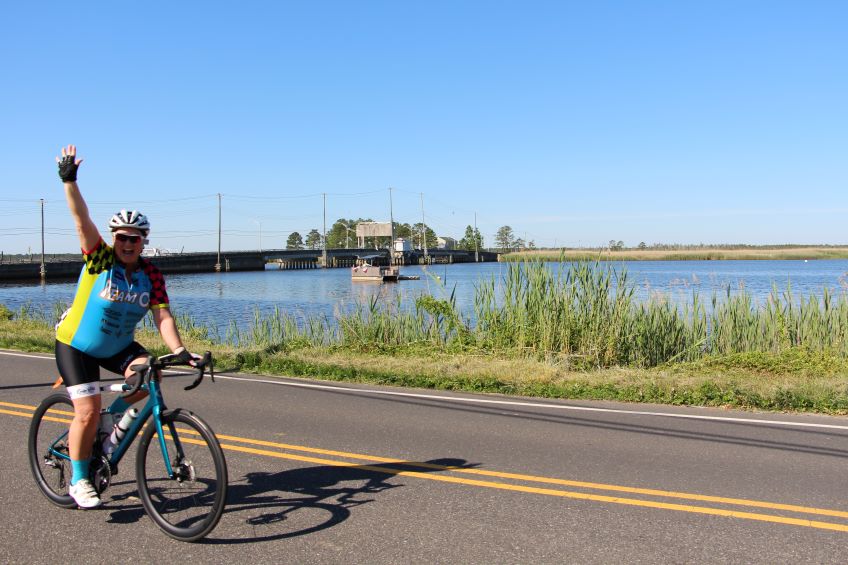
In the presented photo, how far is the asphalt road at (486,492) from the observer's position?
14.7 feet

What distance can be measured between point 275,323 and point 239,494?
14962 mm

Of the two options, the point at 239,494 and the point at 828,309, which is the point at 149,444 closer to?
the point at 239,494

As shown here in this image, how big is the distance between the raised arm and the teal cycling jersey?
3.1 inches

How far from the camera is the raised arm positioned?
175 inches

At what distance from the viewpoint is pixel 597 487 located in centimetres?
575

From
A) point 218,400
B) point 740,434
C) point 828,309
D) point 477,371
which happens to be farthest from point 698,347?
point 218,400

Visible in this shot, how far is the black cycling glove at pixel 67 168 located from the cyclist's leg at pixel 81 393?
1.17 m

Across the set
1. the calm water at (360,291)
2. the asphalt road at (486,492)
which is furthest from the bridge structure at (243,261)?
the asphalt road at (486,492)

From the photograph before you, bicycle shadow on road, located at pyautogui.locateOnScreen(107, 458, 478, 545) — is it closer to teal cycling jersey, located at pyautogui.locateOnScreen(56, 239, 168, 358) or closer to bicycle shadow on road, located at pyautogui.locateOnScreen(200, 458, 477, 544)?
bicycle shadow on road, located at pyautogui.locateOnScreen(200, 458, 477, 544)

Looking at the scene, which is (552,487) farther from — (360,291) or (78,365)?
(360,291)

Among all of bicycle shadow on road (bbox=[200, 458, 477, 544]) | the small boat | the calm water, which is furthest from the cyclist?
the small boat

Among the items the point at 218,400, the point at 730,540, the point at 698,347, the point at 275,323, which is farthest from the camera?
the point at 275,323

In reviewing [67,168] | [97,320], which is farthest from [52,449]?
[67,168]

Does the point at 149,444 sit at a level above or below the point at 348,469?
above
